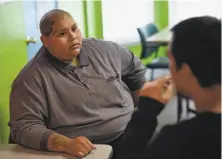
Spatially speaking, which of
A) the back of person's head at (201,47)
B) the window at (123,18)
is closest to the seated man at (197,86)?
the back of person's head at (201,47)

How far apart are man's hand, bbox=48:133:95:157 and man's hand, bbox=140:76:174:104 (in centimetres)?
51

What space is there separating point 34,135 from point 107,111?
41 centimetres

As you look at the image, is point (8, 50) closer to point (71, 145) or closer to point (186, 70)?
point (71, 145)

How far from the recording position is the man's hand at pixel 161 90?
970 mm

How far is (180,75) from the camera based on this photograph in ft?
2.79

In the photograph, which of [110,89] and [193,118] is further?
[110,89]

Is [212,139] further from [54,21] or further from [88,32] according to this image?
[88,32]

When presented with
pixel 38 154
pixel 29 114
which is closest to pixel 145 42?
pixel 29 114

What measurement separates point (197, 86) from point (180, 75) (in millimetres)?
43

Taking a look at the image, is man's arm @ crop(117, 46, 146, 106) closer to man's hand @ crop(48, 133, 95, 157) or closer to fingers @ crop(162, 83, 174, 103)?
→ man's hand @ crop(48, 133, 95, 157)

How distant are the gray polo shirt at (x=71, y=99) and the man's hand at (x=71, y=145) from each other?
5 centimetres

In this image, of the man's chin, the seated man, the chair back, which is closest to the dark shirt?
the seated man

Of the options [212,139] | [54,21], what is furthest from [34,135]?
[212,139]

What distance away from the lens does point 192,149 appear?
2.80 feet
